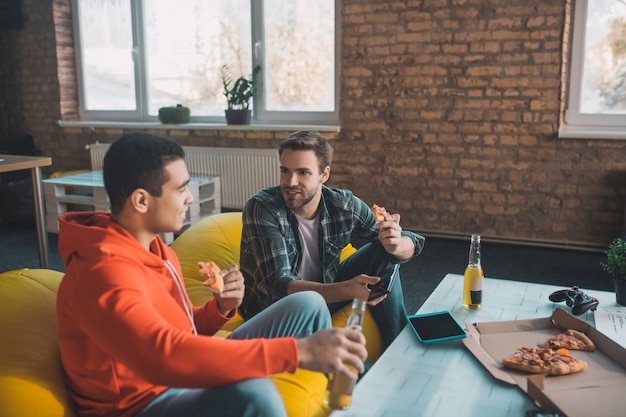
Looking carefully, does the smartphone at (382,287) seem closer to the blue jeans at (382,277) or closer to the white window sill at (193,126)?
the blue jeans at (382,277)

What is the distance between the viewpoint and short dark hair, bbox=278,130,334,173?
2.10m

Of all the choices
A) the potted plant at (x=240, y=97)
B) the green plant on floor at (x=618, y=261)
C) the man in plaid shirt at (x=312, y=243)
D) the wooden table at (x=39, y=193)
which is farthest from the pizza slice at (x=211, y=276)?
the potted plant at (x=240, y=97)

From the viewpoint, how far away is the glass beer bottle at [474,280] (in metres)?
1.93

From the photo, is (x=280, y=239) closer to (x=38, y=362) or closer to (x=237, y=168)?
(x=38, y=362)

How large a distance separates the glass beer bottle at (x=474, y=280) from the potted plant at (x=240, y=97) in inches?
137

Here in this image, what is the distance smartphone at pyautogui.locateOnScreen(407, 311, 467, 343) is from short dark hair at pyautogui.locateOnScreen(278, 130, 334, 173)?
0.69 meters

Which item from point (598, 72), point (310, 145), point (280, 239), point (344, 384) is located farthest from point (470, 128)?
point (344, 384)

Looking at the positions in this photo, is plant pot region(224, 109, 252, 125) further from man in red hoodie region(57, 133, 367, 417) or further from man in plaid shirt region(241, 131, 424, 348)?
man in red hoodie region(57, 133, 367, 417)

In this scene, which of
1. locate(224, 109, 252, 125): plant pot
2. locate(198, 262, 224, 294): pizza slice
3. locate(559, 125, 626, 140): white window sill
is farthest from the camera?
locate(224, 109, 252, 125): plant pot

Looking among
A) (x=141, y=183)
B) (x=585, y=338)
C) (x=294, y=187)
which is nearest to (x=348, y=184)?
(x=294, y=187)

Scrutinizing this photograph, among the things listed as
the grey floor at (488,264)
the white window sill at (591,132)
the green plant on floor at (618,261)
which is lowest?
the grey floor at (488,264)

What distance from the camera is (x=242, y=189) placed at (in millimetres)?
5160

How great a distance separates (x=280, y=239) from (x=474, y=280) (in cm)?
68

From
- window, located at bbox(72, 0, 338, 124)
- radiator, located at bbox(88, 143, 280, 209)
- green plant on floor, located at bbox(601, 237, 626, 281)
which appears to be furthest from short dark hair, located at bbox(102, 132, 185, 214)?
window, located at bbox(72, 0, 338, 124)
